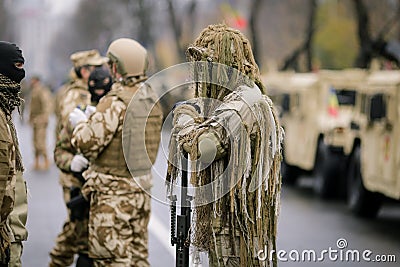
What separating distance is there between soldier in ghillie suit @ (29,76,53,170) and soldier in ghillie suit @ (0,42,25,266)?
46.4 feet

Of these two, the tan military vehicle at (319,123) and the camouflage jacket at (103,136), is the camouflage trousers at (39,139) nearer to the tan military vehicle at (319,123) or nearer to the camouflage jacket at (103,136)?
the tan military vehicle at (319,123)

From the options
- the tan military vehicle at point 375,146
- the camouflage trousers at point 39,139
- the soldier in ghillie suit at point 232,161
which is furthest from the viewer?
the camouflage trousers at point 39,139

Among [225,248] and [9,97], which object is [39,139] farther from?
[225,248]

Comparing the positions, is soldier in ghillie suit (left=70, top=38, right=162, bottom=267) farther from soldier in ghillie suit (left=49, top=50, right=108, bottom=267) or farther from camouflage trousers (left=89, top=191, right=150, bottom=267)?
soldier in ghillie suit (left=49, top=50, right=108, bottom=267)

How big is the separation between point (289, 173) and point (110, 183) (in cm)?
1181

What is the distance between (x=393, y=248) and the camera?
1137 centimetres

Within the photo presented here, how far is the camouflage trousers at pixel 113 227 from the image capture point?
23.6ft

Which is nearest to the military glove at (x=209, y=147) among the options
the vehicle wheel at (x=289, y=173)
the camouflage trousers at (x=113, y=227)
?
the camouflage trousers at (x=113, y=227)

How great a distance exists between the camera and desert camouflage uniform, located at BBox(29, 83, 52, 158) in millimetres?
20016

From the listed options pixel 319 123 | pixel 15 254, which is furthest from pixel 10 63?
pixel 319 123

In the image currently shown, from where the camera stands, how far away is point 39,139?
65.1ft

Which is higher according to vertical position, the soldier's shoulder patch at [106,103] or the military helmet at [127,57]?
the military helmet at [127,57]

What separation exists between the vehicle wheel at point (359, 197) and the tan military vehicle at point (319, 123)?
17.0 inches

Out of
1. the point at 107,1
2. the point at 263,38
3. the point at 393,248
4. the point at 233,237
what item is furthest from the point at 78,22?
the point at 233,237
